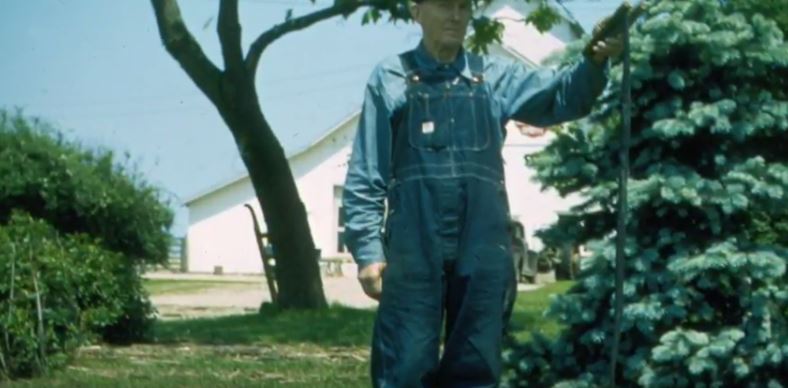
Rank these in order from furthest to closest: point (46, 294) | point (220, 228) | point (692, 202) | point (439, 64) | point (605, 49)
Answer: point (220, 228) → point (46, 294) → point (692, 202) → point (439, 64) → point (605, 49)

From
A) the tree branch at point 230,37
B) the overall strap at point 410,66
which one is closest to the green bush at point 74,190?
the tree branch at point 230,37

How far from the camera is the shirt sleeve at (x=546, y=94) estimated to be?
5.71m

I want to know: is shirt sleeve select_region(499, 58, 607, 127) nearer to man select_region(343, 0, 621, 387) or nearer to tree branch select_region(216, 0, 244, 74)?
Answer: man select_region(343, 0, 621, 387)

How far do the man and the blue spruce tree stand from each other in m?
1.51

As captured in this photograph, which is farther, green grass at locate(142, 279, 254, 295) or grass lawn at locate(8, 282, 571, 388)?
green grass at locate(142, 279, 254, 295)

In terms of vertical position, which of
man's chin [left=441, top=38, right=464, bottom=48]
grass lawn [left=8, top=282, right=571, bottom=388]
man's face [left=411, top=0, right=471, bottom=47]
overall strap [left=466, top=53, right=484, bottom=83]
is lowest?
grass lawn [left=8, top=282, right=571, bottom=388]

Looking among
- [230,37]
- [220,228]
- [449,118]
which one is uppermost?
[230,37]

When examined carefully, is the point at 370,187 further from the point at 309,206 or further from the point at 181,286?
the point at 309,206

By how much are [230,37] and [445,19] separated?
35.5 ft

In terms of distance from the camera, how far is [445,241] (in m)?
5.63

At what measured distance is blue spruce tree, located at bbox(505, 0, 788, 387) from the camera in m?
7.13

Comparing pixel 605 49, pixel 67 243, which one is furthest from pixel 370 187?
pixel 67 243

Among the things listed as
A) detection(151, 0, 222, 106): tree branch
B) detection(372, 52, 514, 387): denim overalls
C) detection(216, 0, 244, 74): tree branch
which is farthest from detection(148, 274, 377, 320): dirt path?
detection(372, 52, 514, 387): denim overalls

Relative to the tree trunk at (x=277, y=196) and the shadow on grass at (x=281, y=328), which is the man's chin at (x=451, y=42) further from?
the tree trunk at (x=277, y=196)
